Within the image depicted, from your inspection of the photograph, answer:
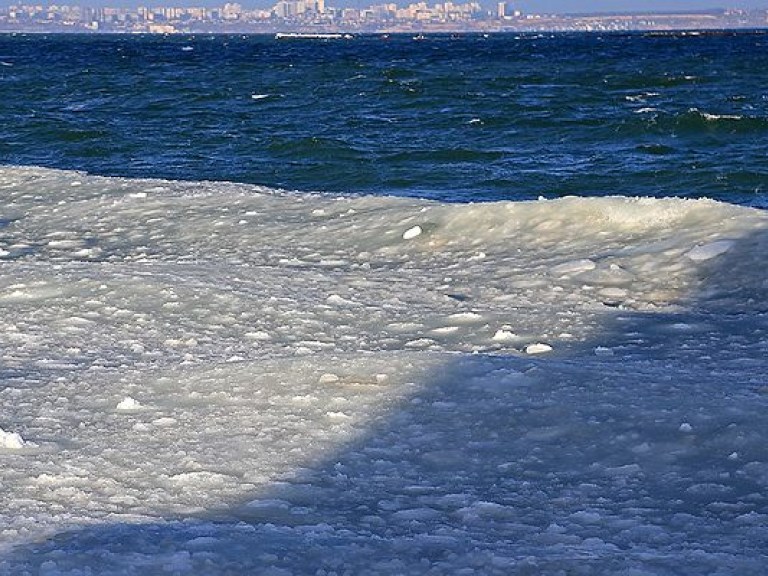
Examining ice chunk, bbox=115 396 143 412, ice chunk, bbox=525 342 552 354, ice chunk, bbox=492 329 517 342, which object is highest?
ice chunk, bbox=115 396 143 412

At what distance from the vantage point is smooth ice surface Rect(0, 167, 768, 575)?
93.9 inches

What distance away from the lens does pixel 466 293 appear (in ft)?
15.0

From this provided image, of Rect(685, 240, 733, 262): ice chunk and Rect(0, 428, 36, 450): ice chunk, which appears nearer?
Rect(0, 428, 36, 450): ice chunk

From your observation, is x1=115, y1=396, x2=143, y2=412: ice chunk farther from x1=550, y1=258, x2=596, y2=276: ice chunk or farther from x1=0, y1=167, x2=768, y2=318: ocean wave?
x1=550, y1=258, x2=596, y2=276: ice chunk

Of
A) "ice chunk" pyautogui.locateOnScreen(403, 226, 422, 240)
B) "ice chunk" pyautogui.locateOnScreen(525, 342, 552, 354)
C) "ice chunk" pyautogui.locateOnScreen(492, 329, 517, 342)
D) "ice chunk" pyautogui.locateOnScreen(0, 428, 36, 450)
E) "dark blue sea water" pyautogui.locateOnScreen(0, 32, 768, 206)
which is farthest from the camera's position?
"dark blue sea water" pyautogui.locateOnScreen(0, 32, 768, 206)

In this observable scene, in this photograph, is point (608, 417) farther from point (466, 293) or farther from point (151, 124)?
point (151, 124)

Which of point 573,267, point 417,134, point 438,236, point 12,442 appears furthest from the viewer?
point 417,134

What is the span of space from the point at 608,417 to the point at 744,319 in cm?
120

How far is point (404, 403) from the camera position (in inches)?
126

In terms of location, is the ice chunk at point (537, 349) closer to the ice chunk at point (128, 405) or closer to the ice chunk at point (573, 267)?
the ice chunk at point (573, 267)

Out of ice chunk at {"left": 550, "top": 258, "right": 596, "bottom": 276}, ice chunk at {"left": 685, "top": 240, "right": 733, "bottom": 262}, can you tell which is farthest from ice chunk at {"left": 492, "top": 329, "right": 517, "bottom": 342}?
ice chunk at {"left": 685, "top": 240, "right": 733, "bottom": 262}

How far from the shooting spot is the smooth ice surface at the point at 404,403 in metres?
2.38

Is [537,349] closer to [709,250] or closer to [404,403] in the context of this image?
[404,403]

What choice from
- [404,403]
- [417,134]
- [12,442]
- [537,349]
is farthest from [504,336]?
[417,134]
